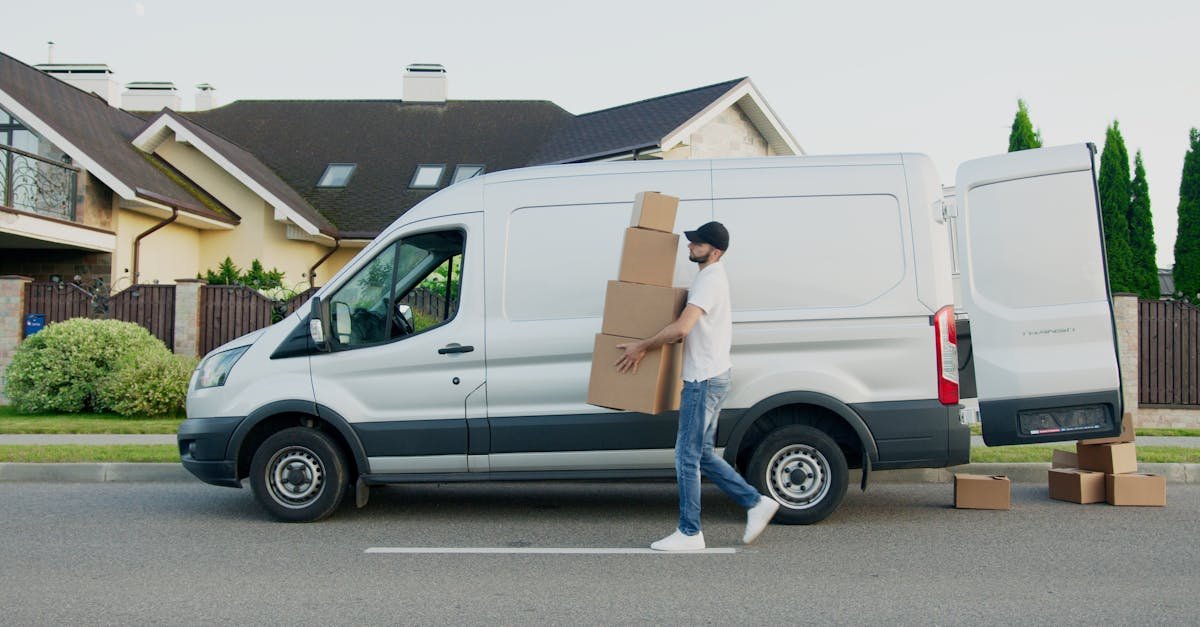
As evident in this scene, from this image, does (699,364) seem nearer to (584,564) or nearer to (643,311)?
(643,311)

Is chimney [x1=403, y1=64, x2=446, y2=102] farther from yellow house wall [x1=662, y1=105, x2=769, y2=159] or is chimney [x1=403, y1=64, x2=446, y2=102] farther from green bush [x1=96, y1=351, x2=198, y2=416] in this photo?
green bush [x1=96, y1=351, x2=198, y2=416]

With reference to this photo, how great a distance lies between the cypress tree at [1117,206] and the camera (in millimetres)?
A: 20672

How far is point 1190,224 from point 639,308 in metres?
19.2

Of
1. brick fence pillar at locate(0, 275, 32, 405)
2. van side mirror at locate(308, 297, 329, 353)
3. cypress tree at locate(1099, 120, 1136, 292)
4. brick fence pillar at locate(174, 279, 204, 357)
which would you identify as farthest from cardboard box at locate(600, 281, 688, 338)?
cypress tree at locate(1099, 120, 1136, 292)

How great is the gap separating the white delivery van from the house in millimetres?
11317

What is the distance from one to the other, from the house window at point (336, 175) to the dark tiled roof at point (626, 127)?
4.57m

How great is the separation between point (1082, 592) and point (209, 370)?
5810mm

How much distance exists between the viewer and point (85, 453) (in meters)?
9.94

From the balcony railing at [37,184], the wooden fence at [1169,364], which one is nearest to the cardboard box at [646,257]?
the wooden fence at [1169,364]

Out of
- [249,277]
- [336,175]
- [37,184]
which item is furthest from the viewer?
[336,175]

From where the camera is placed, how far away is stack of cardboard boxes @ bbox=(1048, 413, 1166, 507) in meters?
7.61

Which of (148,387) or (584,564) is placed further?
(148,387)

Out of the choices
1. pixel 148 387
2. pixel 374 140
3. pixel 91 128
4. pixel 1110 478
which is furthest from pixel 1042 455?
pixel 374 140

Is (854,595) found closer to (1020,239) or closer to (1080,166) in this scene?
(1020,239)
